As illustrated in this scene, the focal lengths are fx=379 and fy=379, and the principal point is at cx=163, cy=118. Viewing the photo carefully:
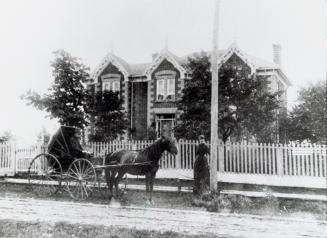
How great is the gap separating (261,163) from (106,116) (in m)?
9.33

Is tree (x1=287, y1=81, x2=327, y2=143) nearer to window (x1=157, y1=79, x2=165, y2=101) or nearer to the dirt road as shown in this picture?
window (x1=157, y1=79, x2=165, y2=101)

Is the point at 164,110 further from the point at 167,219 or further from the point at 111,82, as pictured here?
the point at 167,219

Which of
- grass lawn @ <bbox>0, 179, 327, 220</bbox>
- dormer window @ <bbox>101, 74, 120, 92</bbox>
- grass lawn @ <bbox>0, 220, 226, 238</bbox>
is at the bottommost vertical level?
grass lawn @ <bbox>0, 220, 226, 238</bbox>

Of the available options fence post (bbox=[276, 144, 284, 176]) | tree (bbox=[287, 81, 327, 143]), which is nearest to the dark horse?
fence post (bbox=[276, 144, 284, 176])

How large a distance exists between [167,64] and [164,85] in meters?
1.48

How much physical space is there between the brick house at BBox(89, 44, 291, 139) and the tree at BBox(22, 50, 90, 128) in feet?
16.4

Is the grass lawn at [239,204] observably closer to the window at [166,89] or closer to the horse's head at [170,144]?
the horse's head at [170,144]

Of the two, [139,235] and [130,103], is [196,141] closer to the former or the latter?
[139,235]

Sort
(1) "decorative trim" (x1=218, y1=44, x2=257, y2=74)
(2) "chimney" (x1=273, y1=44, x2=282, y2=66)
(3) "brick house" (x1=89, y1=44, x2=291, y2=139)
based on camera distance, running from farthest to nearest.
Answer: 1. (2) "chimney" (x1=273, y1=44, x2=282, y2=66)
2. (3) "brick house" (x1=89, y1=44, x2=291, y2=139)
3. (1) "decorative trim" (x1=218, y1=44, x2=257, y2=74)

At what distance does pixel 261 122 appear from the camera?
1697 cm

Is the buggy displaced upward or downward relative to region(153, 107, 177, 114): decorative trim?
downward

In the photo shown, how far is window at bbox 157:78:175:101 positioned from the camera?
1044 inches

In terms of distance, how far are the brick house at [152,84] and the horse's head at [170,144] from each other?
1383 cm

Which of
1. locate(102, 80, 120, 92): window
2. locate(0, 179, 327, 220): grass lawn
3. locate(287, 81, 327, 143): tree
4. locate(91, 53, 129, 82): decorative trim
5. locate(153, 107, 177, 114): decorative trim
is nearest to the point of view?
locate(0, 179, 327, 220): grass lawn
